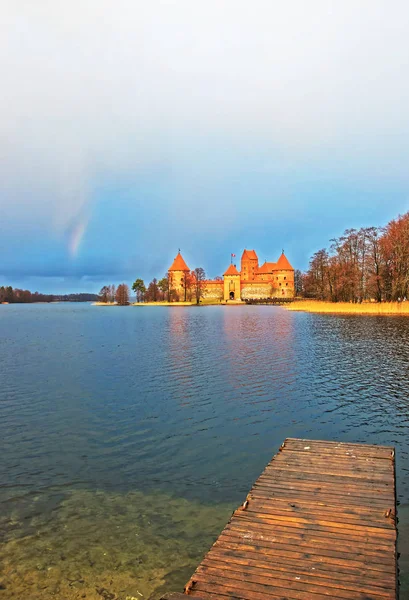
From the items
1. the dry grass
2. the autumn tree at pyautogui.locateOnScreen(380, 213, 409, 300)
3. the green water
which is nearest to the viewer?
the green water

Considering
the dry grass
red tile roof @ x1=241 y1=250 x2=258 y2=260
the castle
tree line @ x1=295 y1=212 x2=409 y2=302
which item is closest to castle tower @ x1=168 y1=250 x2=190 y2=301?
the castle

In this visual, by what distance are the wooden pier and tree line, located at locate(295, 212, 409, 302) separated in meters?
61.3

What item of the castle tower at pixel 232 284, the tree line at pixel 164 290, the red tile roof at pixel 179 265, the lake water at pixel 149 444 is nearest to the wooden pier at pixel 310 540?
the lake water at pixel 149 444

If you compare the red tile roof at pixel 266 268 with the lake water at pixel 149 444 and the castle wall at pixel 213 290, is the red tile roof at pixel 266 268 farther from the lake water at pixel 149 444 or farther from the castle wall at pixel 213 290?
the lake water at pixel 149 444

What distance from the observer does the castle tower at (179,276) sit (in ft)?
525

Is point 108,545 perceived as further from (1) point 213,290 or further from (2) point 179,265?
(1) point 213,290

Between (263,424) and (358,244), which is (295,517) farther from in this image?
(358,244)

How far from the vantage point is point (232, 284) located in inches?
6521

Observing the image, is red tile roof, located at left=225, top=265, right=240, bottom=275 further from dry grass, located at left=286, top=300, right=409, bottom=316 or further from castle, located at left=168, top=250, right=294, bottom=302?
dry grass, located at left=286, top=300, right=409, bottom=316

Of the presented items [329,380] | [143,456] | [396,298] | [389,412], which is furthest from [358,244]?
[143,456]

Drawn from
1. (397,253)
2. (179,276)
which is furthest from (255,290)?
(397,253)

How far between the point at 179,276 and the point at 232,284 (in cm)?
2134

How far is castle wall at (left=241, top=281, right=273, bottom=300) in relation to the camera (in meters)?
167

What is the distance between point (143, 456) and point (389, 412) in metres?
8.55
